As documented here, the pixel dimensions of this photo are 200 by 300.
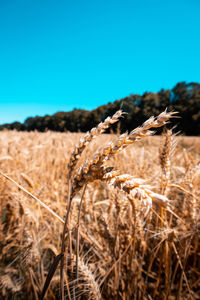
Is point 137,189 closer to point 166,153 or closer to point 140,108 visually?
point 140,108

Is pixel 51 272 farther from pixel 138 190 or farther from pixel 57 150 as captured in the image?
pixel 57 150

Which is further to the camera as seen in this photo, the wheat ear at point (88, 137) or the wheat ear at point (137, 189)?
the wheat ear at point (88, 137)

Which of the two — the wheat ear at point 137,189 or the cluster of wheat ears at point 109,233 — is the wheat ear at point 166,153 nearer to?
the cluster of wheat ears at point 109,233

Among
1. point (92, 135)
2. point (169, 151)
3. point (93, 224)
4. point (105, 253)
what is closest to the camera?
point (92, 135)

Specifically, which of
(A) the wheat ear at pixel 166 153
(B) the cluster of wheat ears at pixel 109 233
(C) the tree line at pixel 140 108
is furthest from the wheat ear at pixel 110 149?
(A) the wheat ear at pixel 166 153

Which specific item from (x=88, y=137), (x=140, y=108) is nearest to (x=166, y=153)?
(x=140, y=108)

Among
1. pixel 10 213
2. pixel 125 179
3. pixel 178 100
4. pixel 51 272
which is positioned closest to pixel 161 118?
pixel 125 179

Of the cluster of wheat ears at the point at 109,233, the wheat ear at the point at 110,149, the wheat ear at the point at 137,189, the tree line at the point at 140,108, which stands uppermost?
the tree line at the point at 140,108

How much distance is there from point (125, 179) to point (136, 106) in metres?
0.38

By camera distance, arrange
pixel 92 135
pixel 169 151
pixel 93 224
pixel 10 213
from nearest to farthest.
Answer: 1. pixel 92 135
2. pixel 169 151
3. pixel 93 224
4. pixel 10 213

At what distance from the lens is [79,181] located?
1.33 feet

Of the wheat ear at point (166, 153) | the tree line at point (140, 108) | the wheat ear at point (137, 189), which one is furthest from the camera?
the wheat ear at point (166, 153)

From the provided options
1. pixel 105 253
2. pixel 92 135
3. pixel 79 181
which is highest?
pixel 92 135

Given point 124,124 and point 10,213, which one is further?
point 10,213
